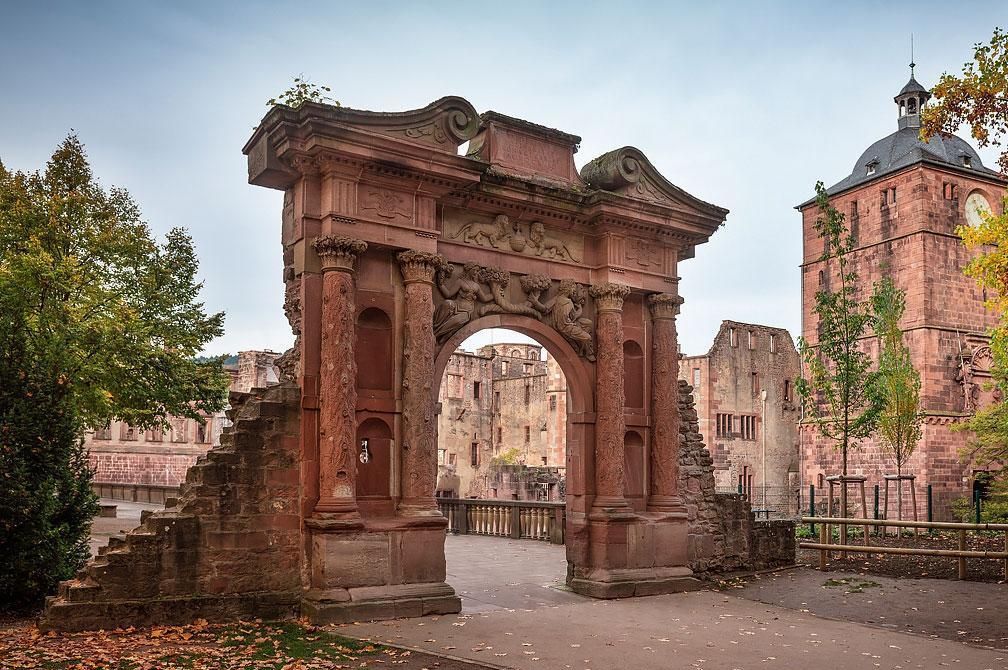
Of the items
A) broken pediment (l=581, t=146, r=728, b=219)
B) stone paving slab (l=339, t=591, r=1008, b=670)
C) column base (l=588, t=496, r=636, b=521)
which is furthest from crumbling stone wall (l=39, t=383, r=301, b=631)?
broken pediment (l=581, t=146, r=728, b=219)

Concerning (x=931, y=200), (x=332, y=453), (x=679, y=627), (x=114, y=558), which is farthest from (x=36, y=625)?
(x=931, y=200)

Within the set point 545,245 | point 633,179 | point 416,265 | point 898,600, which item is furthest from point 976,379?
point 416,265

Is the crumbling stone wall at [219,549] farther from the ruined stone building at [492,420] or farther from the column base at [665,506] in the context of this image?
the ruined stone building at [492,420]

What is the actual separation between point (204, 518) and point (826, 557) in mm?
10595

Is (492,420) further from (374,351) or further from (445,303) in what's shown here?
(374,351)

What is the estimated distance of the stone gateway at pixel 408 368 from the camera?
1031 cm

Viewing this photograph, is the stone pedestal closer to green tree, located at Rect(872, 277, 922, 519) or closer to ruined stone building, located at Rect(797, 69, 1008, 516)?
green tree, located at Rect(872, 277, 922, 519)

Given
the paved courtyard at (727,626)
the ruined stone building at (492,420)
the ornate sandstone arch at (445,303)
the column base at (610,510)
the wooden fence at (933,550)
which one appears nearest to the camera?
the paved courtyard at (727,626)

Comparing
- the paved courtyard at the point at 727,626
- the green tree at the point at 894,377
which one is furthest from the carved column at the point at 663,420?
the green tree at the point at 894,377

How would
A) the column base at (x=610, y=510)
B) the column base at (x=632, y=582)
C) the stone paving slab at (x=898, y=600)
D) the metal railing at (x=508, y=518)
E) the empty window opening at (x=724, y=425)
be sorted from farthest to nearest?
the empty window opening at (x=724, y=425) < the metal railing at (x=508, y=518) < the column base at (x=610, y=510) < the column base at (x=632, y=582) < the stone paving slab at (x=898, y=600)

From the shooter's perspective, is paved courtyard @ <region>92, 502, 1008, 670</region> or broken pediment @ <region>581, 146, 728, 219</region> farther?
broken pediment @ <region>581, 146, 728, 219</region>

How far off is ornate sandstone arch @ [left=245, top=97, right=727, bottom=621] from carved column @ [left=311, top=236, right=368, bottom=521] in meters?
0.02

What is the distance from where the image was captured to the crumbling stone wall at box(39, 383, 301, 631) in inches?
373

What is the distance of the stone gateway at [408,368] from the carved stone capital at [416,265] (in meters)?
0.03
